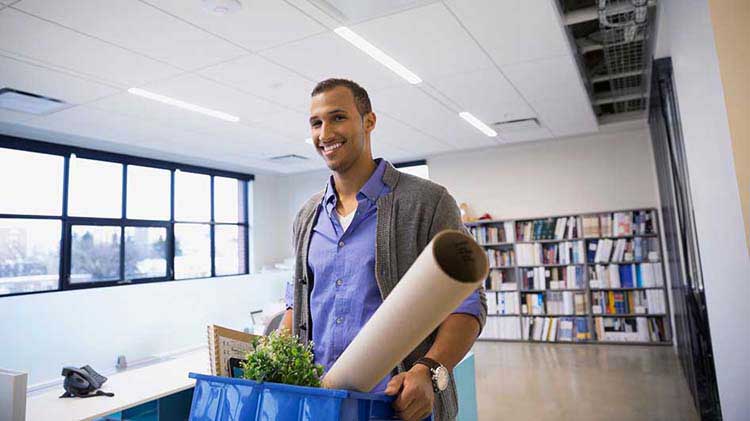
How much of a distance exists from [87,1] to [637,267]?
677 centimetres

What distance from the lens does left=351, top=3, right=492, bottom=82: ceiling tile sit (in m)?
3.05

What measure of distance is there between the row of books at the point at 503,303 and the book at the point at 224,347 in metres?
6.40

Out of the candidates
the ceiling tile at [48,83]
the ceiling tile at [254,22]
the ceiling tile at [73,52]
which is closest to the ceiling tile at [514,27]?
the ceiling tile at [254,22]

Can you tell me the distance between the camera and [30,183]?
5.53 m

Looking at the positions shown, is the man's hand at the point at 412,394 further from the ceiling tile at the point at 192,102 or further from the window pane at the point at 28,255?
the window pane at the point at 28,255

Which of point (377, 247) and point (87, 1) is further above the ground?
point (87, 1)

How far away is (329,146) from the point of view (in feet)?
3.57

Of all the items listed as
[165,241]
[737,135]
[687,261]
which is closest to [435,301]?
[737,135]

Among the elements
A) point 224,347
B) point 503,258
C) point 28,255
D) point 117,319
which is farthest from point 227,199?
point 224,347

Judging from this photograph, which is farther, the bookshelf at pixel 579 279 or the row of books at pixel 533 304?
the row of books at pixel 533 304

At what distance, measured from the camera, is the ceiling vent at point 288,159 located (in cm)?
729

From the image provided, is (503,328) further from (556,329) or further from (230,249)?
(230,249)

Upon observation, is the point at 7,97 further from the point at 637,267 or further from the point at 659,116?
the point at 637,267

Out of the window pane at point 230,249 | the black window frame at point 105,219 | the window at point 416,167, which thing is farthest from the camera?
the window at point 416,167
